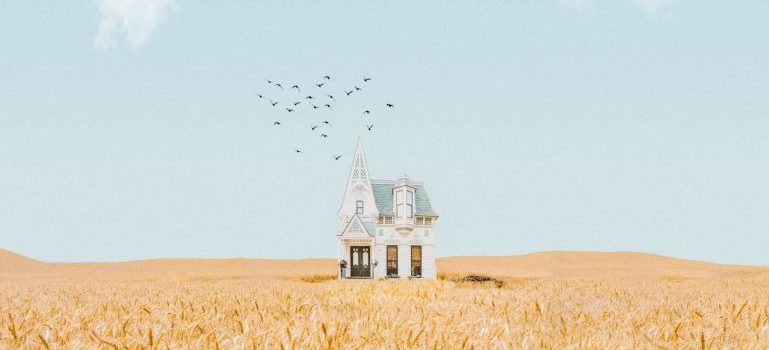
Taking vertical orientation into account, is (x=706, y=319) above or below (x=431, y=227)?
below

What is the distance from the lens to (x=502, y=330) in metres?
5.55

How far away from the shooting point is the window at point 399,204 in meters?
38.4

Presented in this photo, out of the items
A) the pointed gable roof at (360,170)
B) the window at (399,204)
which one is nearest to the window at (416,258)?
the window at (399,204)

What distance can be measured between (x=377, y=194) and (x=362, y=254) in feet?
12.2

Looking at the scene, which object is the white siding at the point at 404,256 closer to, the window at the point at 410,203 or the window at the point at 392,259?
the window at the point at 392,259

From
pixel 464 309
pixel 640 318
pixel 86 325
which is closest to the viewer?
pixel 86 325

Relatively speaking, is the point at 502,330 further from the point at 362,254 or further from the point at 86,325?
the point at 362,254

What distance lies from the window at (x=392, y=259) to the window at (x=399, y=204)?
1.91m

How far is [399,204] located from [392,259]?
322 centimetres

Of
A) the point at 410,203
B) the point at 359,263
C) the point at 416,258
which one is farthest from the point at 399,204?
the point at 359,263

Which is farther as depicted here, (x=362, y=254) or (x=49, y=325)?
(x=362, y=254)

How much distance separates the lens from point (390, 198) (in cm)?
3928

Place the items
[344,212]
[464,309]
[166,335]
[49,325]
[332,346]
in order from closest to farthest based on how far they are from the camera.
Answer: [332,346] → [166,335] → [49,325] → [464,309] → [344,212]

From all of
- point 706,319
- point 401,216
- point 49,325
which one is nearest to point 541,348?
point 706,319
